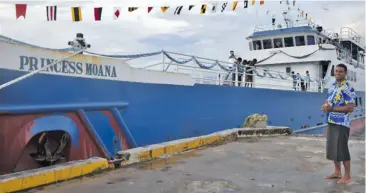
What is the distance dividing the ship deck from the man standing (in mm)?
371

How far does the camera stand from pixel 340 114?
3.98 metres

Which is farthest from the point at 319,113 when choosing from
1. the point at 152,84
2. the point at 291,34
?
the point at 152,84

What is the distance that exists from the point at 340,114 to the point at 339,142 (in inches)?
12.2

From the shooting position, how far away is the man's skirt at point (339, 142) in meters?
3.99

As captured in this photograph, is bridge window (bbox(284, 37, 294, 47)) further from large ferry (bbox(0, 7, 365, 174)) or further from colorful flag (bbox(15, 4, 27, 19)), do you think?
colorful flag (bbox(15, 4, 27, 19))

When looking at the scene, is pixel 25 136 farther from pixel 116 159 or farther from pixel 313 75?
pixel 313 75

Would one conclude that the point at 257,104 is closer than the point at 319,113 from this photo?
Yes

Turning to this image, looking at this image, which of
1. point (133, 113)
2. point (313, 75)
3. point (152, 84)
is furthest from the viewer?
point (313, 75)

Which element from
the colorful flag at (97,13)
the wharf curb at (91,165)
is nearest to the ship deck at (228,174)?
the wharf curb at (91,165)

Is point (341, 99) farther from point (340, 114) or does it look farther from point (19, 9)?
point (19, 9)

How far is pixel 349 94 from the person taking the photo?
3959mm

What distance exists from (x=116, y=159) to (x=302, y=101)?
10557 mm

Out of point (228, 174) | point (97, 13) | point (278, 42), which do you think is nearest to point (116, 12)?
point (97, 13)

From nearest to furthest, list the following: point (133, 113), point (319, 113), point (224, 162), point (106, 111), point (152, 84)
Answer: point (224, 162)
point (106, 111)
point (133, 113)
point (152, 84)
point (319, 113)
